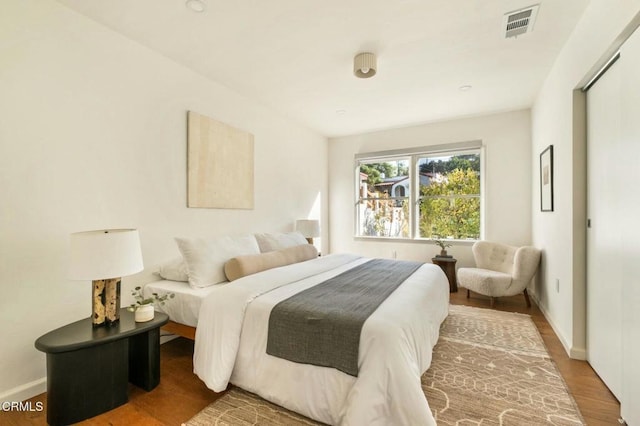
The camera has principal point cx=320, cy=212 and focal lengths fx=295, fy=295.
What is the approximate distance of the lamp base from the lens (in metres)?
1.87

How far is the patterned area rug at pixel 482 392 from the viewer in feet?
5.49

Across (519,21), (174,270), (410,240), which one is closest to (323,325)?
(174,270)

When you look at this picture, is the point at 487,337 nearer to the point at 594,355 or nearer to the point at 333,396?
the point at 594,355

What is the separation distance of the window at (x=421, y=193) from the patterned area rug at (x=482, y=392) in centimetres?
225

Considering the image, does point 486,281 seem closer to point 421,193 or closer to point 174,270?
point 421,193

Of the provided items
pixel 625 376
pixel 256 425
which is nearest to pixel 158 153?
pixel 256 425

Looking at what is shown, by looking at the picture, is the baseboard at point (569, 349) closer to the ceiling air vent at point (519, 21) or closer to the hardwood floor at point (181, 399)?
Result: the hardwood floor at point (181, 399)

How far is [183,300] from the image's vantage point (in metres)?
2.28

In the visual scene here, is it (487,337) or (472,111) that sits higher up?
(472,111)

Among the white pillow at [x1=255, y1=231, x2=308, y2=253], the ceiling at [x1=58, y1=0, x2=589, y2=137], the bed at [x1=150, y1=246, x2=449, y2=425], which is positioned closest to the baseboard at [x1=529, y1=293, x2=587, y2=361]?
the bed at [x1=150, y1=246, x2=449, y2=425]

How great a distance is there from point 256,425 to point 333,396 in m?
0.48

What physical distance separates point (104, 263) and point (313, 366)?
136 centimetres

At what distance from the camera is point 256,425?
163 centimetres

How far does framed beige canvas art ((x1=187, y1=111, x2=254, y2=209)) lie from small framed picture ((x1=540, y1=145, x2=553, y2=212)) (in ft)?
10.8
